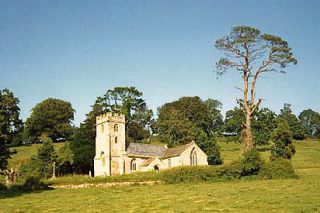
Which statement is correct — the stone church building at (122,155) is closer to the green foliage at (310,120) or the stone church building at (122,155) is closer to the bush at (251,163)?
the bush at (251,163)

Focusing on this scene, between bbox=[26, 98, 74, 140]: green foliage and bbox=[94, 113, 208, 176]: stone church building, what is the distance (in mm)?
39296

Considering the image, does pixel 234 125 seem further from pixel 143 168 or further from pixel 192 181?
pixel 192 181

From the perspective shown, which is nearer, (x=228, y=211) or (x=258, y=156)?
(x=228, y=211)

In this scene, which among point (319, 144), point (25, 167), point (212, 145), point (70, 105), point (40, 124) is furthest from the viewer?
point (70, 105)

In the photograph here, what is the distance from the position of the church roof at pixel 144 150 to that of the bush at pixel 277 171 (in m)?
25.6

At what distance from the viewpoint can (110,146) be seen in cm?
5844

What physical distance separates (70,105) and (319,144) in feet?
208

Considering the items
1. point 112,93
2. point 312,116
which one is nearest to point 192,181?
point 112,93

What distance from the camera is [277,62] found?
41.9 metres

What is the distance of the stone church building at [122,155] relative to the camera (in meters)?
58.3

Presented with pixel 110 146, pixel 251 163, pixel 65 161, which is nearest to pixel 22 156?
pixel 65 161

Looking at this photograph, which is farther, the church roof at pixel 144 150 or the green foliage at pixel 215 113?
the green foliage at pixel 215 113

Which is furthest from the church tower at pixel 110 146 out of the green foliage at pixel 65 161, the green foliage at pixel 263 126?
the green foliage at pixel 263 126

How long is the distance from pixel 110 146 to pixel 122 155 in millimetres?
2244
